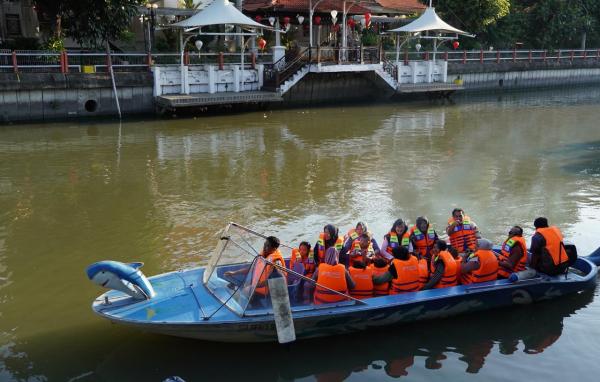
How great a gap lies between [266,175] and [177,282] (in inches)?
299

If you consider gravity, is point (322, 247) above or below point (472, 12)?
below

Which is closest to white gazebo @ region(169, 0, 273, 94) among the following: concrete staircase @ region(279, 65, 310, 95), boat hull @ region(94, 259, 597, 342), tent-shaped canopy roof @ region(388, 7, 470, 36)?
concrete staircase @ region(279, 65, 310, 95)

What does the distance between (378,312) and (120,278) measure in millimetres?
3108

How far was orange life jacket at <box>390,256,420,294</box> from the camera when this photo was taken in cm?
746

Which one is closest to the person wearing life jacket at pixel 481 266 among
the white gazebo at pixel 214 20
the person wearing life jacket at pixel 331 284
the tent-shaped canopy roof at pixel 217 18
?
the person wearing life jacket at pixel 331 284

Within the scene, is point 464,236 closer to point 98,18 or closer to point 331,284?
point 331,284

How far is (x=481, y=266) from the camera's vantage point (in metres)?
7.84

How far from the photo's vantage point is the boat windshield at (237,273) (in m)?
6.96

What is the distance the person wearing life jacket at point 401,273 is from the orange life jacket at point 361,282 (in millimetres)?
116

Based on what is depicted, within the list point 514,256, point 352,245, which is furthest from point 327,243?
point 514,256

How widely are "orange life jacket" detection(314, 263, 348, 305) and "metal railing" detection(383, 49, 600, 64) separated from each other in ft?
75.2

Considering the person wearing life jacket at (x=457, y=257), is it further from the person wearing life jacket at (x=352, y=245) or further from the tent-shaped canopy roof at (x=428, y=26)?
the tent-shaped canopy roof at (x=428, y=26)

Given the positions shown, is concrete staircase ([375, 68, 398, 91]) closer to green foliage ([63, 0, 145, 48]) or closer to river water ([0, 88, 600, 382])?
river water ([0, 88, 600, 382])

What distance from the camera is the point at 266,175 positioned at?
15.1 metres
